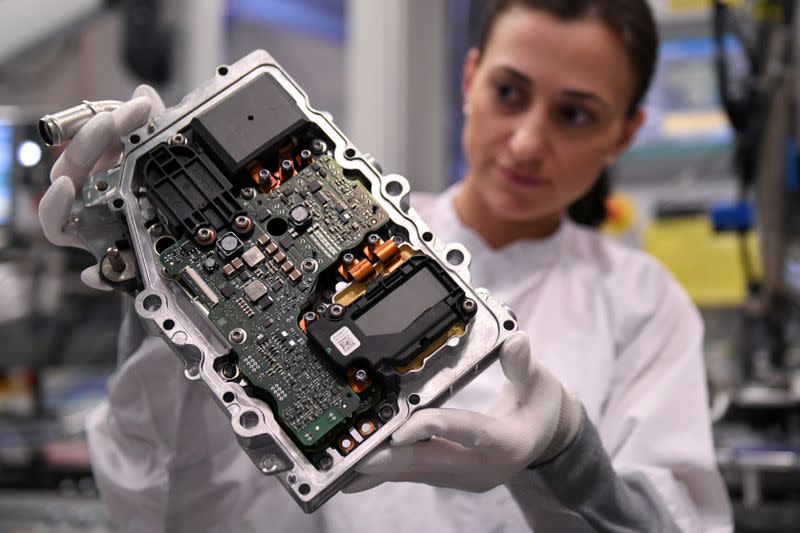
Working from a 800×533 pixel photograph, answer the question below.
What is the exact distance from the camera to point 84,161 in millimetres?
932

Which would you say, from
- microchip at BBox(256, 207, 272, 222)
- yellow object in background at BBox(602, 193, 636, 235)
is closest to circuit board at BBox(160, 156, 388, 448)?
microchip at BBox(256, 207, 272, 222)

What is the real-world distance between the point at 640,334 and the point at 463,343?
0.62 m

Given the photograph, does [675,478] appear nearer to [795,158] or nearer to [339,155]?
[339,155]

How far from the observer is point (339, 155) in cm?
93

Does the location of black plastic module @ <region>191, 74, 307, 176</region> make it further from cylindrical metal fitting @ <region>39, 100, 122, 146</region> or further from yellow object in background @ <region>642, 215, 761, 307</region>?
yellow object in background @ <region>642, 215, 761, 307</region>

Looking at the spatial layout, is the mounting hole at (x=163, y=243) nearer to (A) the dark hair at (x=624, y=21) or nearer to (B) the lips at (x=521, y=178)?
(B) the lips at (x=521, y=178)

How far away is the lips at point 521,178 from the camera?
1.29 m

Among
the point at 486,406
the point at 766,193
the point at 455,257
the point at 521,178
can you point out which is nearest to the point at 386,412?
the point at 455,257

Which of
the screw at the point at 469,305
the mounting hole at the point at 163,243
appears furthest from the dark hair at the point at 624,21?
the mounting hole at the point at 163,243

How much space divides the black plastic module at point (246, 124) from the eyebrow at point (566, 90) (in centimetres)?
46

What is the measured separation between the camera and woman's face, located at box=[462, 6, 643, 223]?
127cm

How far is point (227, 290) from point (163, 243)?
91 mm

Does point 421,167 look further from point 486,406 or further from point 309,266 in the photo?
point 309,266

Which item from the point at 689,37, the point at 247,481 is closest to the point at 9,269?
the point at 247,481
